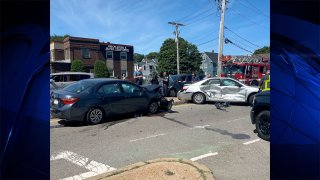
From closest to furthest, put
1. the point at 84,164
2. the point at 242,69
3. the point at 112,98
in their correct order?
the point at 84,164, the point at 112,98, the point at 242,69

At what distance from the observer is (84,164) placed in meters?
5.16

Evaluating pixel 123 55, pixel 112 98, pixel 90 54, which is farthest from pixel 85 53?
pixel 112 98

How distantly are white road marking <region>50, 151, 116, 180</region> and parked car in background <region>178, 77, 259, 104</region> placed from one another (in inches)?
358

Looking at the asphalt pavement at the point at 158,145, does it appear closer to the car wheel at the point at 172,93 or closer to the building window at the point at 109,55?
the car wheel at the point at 172,93

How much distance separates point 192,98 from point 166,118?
4586 millimetres

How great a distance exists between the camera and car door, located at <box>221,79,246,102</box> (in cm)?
1341

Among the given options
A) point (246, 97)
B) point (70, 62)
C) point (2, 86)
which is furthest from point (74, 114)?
point (70, 62)

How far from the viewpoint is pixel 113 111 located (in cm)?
935

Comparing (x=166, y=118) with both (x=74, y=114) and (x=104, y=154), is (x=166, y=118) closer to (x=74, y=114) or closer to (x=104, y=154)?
(x=74, y=114)

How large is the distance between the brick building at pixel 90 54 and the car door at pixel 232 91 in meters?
27.5

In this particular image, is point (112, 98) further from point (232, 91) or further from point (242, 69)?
point (242, 69)

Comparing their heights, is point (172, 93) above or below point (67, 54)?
below

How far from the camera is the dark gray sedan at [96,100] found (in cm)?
847

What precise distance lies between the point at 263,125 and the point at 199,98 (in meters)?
7.37
